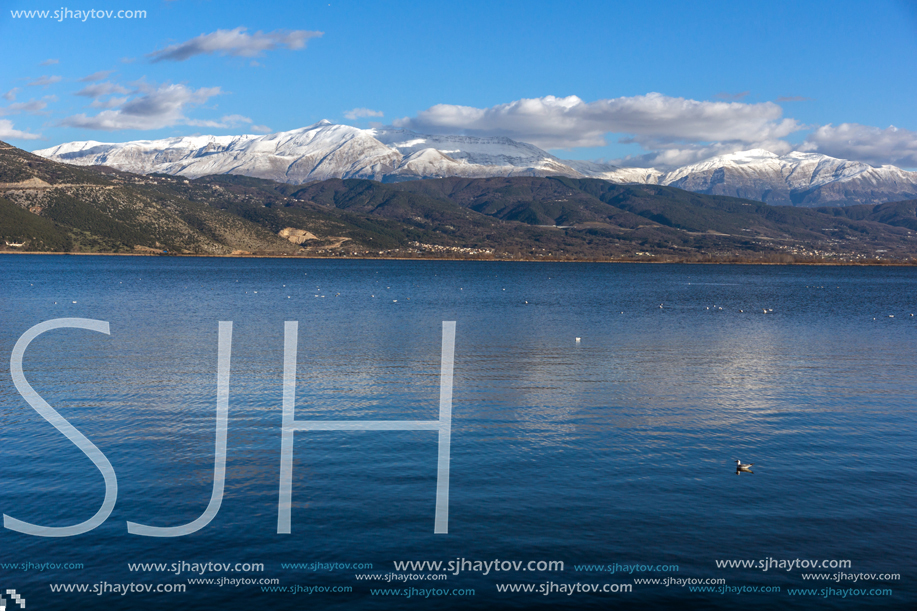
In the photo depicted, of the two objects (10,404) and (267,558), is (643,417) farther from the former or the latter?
(10,404)

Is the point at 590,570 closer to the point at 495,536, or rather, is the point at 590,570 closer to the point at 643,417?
the point at 495,536

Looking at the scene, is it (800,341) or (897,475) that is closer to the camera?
(897,475)

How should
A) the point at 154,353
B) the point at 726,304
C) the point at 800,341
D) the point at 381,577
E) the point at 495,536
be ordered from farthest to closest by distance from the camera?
the point at 726,304 < the point at 800,341 < the point at 154,353 < the point at 495,536 < the point at 381,577

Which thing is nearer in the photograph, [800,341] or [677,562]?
[677,562]

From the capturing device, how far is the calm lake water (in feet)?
54.3

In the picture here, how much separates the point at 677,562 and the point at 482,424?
→ 13305 millimetres

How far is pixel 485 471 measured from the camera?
77.7ft

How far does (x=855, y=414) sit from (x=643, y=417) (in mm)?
10345

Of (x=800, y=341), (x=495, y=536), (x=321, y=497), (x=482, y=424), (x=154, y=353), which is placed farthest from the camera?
(x=800, y=341)

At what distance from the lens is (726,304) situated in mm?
106250

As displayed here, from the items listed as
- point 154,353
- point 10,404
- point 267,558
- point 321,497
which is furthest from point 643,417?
point 154,353

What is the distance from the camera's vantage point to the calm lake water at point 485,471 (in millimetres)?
16562

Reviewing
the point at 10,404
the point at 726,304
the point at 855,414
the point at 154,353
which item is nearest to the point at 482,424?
the point at 855,414

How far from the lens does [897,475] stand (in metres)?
23.8
